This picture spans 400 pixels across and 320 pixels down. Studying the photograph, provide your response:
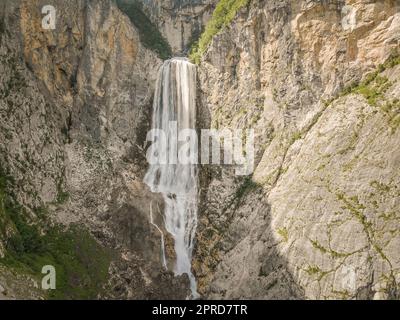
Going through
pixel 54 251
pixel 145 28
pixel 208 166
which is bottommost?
pixel 54 251

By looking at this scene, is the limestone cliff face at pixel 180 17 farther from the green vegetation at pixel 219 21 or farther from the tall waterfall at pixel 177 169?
the tall waterfall at pixel 177 169

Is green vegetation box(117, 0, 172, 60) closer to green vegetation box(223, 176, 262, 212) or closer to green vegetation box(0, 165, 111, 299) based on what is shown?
green vegetation box(223, 176, 262, 212)

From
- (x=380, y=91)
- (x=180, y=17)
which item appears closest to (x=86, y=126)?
(x=380, y=91)

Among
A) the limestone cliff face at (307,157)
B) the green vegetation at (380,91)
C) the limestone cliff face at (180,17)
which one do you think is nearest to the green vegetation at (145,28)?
the limestone cliff face at (180,17)

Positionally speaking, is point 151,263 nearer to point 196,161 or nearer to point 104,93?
point 196,161

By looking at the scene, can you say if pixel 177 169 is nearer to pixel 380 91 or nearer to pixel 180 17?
pixel 380 91

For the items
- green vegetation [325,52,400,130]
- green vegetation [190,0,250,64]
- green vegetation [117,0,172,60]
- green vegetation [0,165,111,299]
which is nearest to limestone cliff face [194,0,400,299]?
green vegetation [325,52,400,130]
